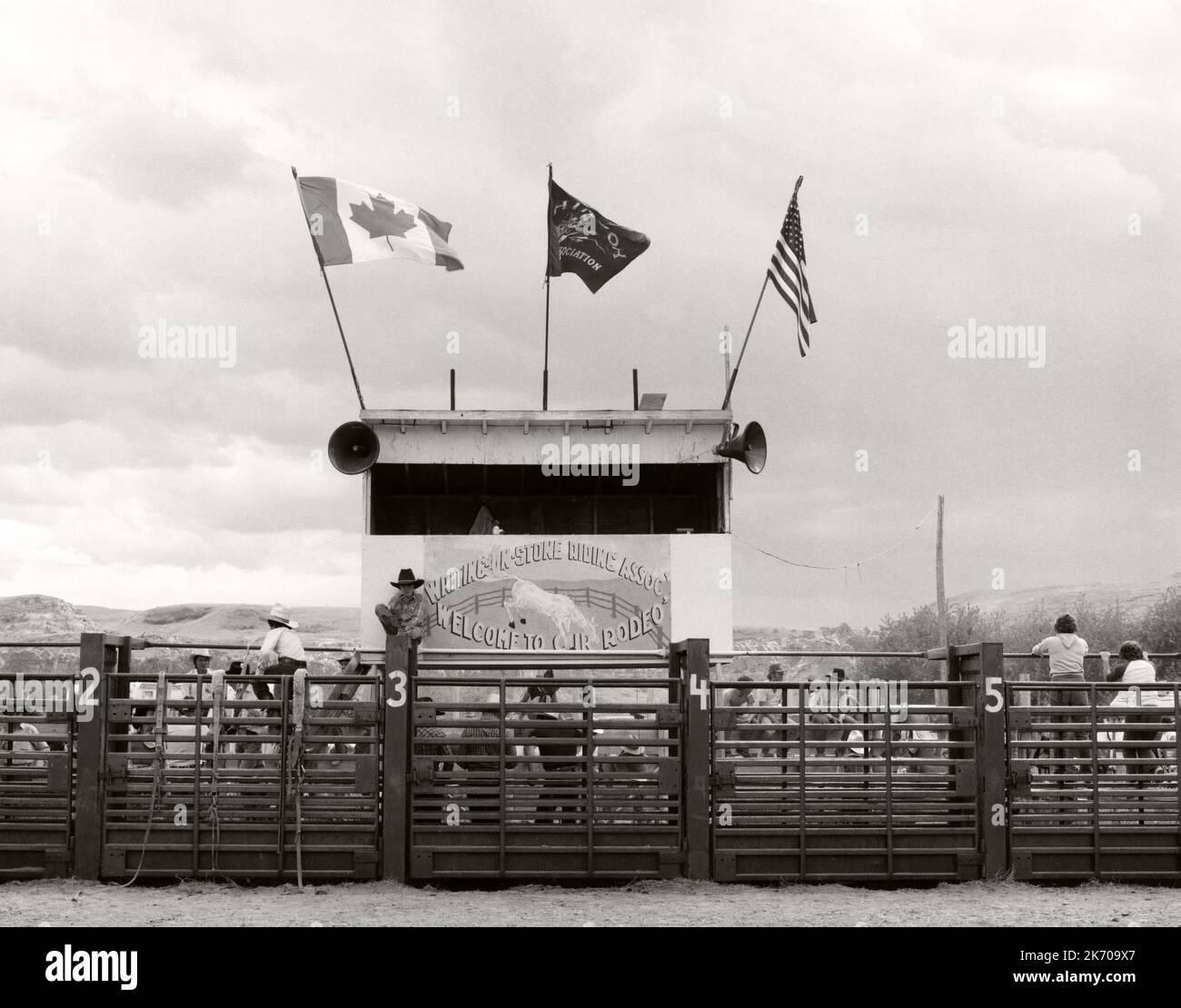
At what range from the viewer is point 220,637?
313 ft

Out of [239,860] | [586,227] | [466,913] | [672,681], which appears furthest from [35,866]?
[586,227]

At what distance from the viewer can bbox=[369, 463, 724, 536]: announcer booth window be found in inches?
746

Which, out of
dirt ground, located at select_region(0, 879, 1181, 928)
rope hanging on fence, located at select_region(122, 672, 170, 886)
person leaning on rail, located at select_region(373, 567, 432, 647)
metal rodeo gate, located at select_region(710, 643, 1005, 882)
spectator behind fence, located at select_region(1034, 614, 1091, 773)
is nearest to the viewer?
dirt ground, located at select_region(0, 879, 1181, 928)

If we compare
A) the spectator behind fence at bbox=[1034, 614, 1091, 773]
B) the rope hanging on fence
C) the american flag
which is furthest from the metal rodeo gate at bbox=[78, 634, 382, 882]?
the american flag

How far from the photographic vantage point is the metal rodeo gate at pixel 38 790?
1127cm

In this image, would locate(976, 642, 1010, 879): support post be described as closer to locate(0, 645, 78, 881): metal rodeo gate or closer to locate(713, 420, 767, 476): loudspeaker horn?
locate(713, 420, 767, 476): loudspeaker horn

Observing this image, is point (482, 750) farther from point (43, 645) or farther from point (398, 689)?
point (43, 645)

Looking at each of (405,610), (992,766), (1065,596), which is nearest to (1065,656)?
(992,766)

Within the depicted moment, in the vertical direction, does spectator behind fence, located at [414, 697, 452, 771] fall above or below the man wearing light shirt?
below

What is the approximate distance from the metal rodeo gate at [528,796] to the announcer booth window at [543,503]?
7209mm

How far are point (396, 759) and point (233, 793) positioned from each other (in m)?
1.34

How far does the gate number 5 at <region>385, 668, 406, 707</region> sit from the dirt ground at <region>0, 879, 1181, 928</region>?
4.73 ft

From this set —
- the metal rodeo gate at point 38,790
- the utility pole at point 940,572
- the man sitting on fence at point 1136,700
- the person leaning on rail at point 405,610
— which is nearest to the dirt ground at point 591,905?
the metal rodeo gate at point 38,790
